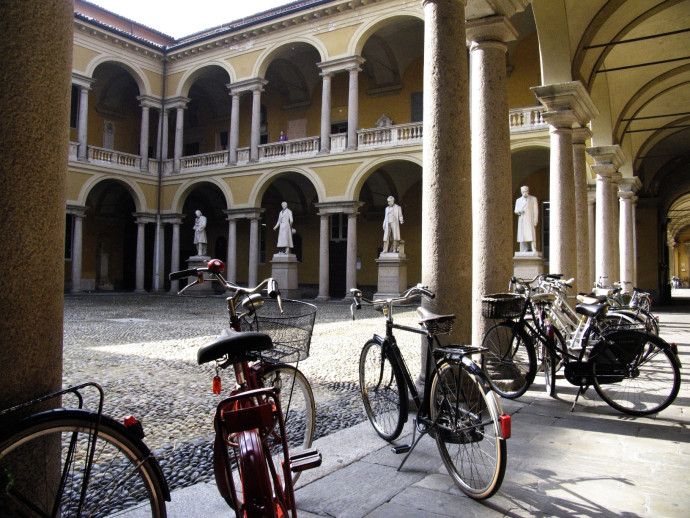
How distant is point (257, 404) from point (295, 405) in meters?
2.34

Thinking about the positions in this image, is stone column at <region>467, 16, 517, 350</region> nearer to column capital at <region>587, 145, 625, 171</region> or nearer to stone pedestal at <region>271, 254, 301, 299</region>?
column capital at <region>587, 145, 625, 171</region>

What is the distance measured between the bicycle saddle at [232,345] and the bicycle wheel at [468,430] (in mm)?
1042

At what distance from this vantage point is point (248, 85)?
20.9 metres

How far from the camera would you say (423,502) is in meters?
2.32

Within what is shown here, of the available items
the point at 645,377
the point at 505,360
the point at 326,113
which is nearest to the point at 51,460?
the point at 505,360

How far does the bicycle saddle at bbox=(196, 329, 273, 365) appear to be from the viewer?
1781 millimetres

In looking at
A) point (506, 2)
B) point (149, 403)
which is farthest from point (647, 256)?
point (149, 403)

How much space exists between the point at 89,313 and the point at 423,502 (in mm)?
12790

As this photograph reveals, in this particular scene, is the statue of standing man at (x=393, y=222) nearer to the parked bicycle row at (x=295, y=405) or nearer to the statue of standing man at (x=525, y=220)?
the statue of standing man at (x=525, y=220)

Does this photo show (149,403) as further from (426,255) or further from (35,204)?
(35,204)

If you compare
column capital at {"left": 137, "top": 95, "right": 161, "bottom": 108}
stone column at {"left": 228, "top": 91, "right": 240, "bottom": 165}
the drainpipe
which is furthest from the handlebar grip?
column capital at {"left": 137, "top": 95, "right": 161, "bottom": 108}

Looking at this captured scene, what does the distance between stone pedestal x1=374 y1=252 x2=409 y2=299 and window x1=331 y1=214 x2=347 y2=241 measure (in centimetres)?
645

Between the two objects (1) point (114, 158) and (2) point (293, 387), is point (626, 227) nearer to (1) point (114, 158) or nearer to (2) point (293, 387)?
(2) point (293, 387)

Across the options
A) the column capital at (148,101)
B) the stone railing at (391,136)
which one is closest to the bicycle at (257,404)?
the stone railing at (391,136)
